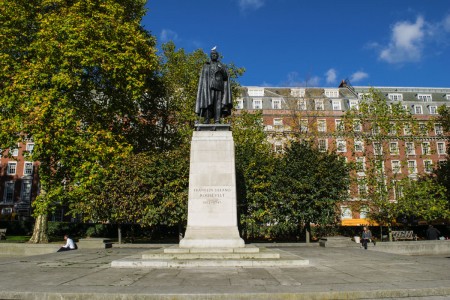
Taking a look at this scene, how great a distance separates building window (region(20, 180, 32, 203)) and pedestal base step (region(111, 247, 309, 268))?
167 feet

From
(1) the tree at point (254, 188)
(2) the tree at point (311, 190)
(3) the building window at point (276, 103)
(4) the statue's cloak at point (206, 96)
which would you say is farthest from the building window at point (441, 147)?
(4) the statue's cloak at point (206, 96)

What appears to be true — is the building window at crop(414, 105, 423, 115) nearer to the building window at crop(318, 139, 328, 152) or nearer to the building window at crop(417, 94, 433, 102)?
the building window at crop(417, 94, 433, 102)

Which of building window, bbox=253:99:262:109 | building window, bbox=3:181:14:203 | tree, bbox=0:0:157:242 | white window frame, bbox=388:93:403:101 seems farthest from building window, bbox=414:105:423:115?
building window, bbox=3:181:14:203

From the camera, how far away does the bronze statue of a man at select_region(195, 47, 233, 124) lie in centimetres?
1391

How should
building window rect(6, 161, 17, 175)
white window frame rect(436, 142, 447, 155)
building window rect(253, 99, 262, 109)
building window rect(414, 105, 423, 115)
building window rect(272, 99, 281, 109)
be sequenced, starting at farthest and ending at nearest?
building window rect(414, 105, 423, 115) → white window frame rect(436, 142, 447, 155) → building window rect(272, 99, 281, 109) → building window rect(253, 99, 262, 109) → building window rect(6, 161, 17, 175)

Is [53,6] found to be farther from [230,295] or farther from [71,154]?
[230,295]

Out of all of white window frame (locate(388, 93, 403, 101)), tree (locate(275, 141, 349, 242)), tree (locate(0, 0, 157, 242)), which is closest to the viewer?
tree (locate(0, 0, 157, 242))

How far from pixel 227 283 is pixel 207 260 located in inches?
112

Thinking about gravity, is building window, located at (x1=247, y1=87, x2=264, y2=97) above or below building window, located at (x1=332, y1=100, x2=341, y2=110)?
above

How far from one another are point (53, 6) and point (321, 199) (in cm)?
2232

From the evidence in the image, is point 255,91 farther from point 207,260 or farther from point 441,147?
point 207,260

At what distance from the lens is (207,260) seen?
33.2 feet

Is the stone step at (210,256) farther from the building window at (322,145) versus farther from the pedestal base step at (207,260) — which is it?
the building window at (322,145)

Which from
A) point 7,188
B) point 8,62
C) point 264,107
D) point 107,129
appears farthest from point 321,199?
point 7,188
